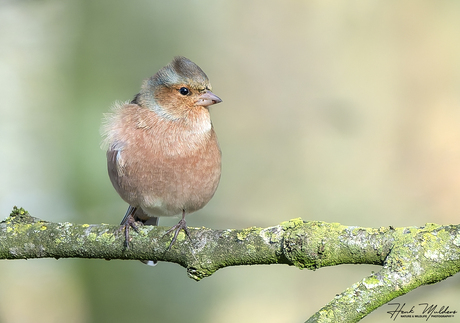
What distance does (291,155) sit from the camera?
6.73 m

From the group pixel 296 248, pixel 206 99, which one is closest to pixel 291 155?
pixel 206 99

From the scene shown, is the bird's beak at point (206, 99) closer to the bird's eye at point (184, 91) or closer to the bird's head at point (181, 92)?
the bird's head at point (181, 92)

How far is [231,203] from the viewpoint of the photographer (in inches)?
264

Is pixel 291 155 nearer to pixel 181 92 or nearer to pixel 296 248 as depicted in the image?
pixel 181 92

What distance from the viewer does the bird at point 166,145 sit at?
426 centimetres

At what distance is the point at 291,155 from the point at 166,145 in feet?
9.17

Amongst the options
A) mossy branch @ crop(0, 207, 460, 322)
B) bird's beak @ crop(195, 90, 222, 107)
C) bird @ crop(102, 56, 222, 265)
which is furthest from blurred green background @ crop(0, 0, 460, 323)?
mossy branch @ crop(0, 207, 460, 322)

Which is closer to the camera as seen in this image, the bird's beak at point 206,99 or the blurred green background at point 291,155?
the bird's beak at point 206,99

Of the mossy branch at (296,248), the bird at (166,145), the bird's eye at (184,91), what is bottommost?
the mossy branch at (296,248)

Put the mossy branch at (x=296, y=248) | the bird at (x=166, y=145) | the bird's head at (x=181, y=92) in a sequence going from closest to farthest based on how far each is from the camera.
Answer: the mossy branch at (x=296, y=248) → the bird at (x=166, y=145) → the bird's head at (x=181, y=92)

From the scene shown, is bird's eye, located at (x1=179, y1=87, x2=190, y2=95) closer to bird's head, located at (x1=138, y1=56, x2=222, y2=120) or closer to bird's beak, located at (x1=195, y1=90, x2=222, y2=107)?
bird's head, located at (x1=138, y1=56, x2=222, y2=120)

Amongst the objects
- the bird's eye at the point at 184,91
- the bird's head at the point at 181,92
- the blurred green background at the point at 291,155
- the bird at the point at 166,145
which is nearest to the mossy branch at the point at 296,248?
the bird at the point at 166,145

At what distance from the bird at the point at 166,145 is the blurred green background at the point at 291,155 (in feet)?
5.74

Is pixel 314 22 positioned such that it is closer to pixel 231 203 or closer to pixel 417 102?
pixel 417 102
